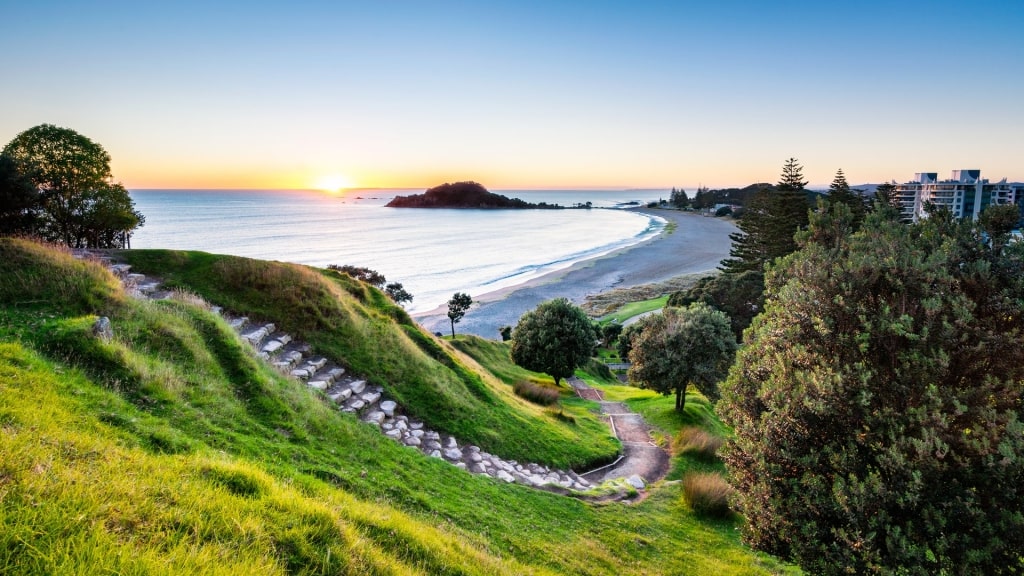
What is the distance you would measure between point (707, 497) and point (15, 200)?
3122 cm

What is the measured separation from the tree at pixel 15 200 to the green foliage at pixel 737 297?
4231 centimetres

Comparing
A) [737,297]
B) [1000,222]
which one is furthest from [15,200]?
[737,297]

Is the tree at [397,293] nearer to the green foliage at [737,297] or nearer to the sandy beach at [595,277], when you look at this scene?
the sandy beach at [595,277]

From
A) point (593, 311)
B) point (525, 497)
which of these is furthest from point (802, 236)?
point (593, 311)

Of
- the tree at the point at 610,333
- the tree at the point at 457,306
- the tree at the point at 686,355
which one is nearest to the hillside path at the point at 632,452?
the tree at the point at 686,355

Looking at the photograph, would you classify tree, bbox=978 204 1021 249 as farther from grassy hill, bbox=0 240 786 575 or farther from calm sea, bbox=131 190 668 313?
calm sea, bbox=131 190 668 313

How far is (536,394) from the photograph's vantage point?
21891 mm

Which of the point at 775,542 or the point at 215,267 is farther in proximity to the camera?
the point at 215,267

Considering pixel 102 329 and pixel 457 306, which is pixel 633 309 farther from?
pixel 102 329

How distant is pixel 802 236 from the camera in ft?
25.2

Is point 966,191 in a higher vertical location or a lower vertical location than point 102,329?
higher

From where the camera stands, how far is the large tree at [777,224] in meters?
49.2

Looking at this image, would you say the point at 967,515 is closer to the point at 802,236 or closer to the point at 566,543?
the point at 802,236

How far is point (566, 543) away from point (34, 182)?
31849mm
